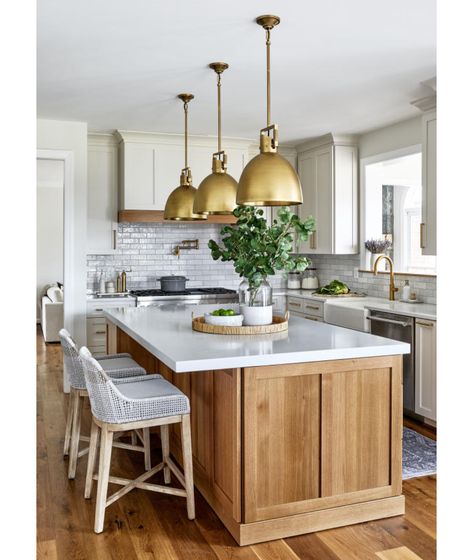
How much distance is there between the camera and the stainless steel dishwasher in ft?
14.1

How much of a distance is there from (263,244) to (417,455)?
1.75 meters

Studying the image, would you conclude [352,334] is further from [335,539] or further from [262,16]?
[262,16]

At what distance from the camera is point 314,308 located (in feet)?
18.6

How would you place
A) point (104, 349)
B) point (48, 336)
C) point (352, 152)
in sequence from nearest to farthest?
1. point (104, 349)
2. point (352, 152)
3. point (48, 336)

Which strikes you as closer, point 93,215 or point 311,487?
point 311,487

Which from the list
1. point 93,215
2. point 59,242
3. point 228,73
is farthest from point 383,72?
point 59,242

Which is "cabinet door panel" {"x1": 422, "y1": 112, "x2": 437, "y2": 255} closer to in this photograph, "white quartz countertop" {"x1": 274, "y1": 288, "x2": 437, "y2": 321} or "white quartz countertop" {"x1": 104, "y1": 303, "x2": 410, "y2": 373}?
"white quartz countertop" {"x1": 274, "y1": 288, "x2": 437, "y2": 321}

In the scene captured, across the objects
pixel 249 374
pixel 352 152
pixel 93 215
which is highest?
pixel 352 152

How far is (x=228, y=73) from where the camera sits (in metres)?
3.78

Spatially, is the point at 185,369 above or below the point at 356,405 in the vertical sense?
above

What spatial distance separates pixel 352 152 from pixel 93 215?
2.77 metres

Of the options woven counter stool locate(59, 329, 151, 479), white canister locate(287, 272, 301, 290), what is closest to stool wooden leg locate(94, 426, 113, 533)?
woven counter stool locate(59, 329, 151, 479)

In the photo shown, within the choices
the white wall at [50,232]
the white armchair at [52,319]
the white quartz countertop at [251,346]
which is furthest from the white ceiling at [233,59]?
the white wall at [50,232]

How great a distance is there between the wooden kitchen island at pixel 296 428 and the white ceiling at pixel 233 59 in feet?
5.40
